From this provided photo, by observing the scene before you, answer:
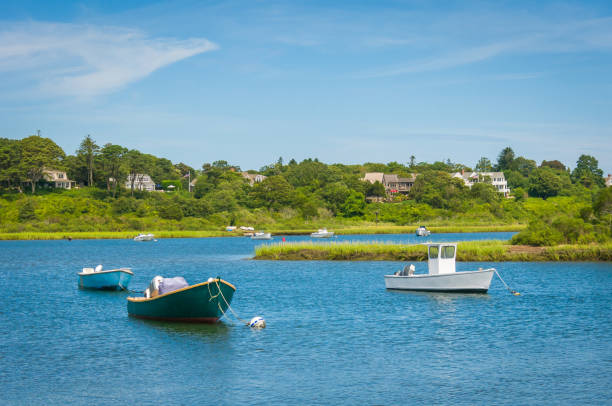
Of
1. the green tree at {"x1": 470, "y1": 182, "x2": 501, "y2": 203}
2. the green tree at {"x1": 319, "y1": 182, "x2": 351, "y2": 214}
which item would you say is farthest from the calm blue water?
the green tree at {"x1": 470, "y1": 182, "x2": 501, "y2": 203}

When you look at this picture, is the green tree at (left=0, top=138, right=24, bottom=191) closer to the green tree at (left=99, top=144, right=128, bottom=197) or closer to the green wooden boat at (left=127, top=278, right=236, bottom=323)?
the green tree at (left=99, top=144, right=128, bottom=197)

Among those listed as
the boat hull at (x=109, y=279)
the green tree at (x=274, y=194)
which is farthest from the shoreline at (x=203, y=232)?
the boat hull at (x=109, y=279)

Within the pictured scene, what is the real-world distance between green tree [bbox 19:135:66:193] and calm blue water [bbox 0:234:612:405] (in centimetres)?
13154

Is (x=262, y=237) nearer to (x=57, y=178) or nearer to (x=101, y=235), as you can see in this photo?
(x=101, y=235)

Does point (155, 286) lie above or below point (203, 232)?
above

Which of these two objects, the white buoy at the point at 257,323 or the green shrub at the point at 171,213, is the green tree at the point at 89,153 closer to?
the green shrub at the point at 171,213

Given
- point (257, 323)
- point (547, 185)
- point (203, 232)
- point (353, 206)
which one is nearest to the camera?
point (257, 323)

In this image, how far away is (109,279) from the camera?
51.7 m

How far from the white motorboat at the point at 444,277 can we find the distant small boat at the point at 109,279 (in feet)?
69.8

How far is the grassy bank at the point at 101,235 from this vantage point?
430 ft

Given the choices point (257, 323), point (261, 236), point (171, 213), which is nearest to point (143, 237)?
point (261, 236)

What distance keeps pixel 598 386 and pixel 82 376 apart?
18.2m

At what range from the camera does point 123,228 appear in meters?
146

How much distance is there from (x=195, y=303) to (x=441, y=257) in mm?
19079
